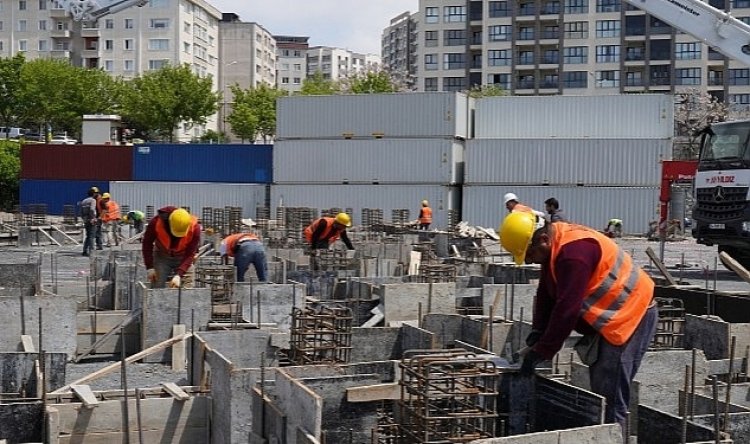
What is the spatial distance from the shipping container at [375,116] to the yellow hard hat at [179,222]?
2390 centimetres

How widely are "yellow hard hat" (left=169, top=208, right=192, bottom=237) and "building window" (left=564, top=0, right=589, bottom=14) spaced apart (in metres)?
62.3

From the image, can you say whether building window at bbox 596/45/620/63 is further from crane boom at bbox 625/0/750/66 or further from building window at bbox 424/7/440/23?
crane boom at bbox 625/0/750/66

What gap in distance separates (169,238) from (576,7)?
62510mm

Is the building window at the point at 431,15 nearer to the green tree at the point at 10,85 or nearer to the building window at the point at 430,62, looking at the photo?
the building window at the point at 430,62

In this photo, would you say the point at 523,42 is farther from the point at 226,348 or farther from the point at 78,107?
the point at 226,348

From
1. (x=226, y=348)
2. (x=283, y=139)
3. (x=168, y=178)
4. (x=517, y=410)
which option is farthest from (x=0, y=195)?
(x=517, y=410)

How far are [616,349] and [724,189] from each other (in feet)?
48.0

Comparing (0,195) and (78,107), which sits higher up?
(78,107)

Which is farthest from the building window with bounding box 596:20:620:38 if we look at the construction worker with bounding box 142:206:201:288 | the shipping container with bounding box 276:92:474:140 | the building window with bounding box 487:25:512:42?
the construction worker with bounding box 142:206:201:288

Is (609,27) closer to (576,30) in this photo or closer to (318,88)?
(576,30)

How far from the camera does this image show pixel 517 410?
21.6 ft

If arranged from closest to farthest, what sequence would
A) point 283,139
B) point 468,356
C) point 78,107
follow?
1. point 468,356
2. point 283,139
3. point 78,107

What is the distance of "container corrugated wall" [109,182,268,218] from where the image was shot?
1506 inches

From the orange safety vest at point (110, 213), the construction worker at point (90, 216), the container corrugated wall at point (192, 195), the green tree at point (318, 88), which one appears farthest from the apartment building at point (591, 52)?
the construction worker at point (90, 216)
